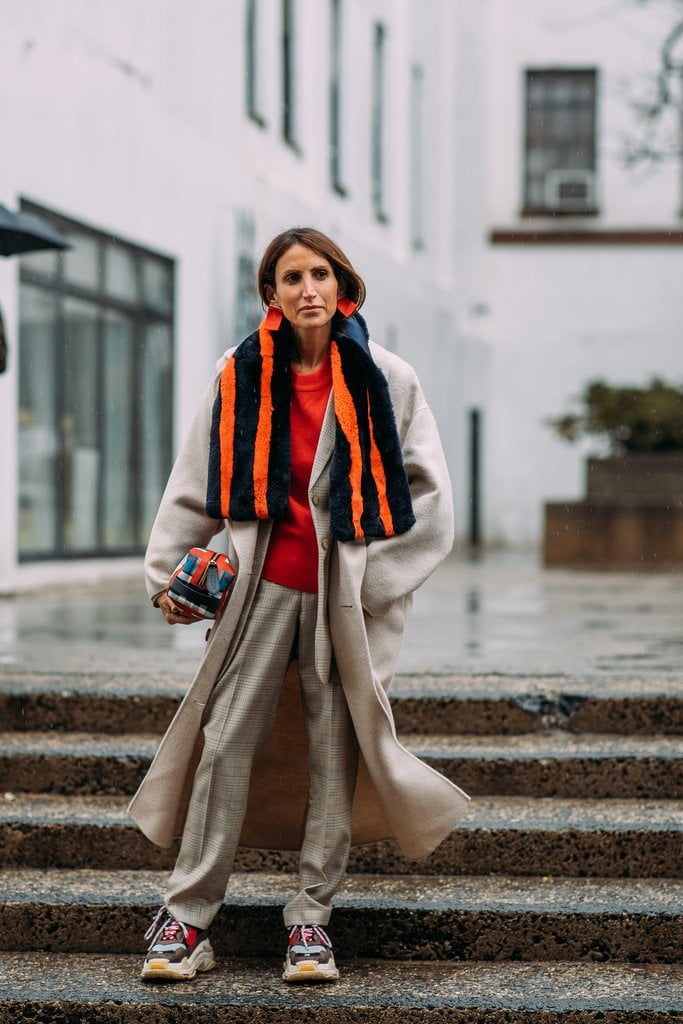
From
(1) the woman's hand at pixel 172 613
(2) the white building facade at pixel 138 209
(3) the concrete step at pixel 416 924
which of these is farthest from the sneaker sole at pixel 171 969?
(2) the white building facade at pixel 138 209

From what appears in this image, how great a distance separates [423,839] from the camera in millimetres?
4336

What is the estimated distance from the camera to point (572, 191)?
85.5 feet

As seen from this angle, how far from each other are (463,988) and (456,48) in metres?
23.3

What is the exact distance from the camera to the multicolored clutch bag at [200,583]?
161 inches

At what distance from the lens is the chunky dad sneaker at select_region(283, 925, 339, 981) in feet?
14.0

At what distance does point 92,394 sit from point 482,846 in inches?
394

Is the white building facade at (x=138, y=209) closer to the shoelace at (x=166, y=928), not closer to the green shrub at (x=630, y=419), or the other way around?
the green shrub at (x=630, y=419)

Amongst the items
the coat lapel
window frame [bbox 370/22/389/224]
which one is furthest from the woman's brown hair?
window frame [bbox 370/22/389/224]

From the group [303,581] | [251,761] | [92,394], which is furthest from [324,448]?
[92,394]

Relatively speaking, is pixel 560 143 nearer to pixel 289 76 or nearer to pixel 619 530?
pixel 289 76

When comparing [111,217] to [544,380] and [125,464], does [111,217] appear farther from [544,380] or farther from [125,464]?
[544,380]

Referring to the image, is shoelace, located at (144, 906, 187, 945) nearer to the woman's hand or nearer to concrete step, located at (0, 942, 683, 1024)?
concrete step, located at (0, 942, 683, 1024)

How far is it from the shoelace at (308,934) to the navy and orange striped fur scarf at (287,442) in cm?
104

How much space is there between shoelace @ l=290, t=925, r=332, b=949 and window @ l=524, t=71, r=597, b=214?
894 inches
